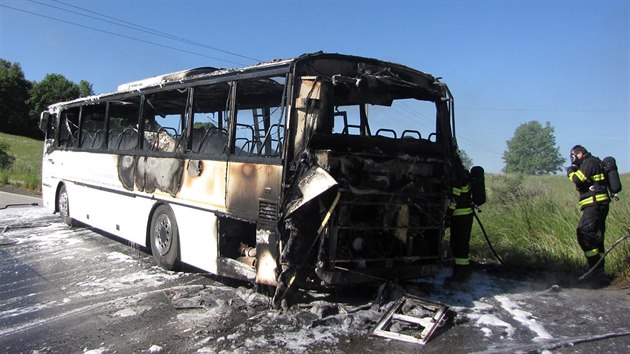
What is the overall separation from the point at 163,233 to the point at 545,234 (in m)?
6.41

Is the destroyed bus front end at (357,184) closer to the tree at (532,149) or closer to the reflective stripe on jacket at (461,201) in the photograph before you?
the reflective stripe on jacket at (461,201)

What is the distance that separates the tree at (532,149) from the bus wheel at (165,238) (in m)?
73.9

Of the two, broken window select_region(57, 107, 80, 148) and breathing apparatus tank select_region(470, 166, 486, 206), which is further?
broken window select_region(57, 107, 80, 148)

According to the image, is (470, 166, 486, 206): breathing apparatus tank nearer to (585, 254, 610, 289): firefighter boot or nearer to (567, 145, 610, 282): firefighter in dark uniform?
(567, 145, 610, 282): firefighter in dark uniform

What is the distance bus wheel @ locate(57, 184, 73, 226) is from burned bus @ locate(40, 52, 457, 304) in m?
3.78

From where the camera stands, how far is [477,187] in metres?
7.00

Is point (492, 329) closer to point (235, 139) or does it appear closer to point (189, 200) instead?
point (235, 139)

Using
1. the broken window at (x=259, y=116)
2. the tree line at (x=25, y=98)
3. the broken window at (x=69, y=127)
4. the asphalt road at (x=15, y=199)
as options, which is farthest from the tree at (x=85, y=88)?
the broken window at (x=259, y=116)

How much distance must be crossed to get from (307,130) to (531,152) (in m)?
82.9

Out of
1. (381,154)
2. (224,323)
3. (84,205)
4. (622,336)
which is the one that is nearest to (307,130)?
(381,154)

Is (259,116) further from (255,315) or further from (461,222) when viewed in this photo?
(461,222)

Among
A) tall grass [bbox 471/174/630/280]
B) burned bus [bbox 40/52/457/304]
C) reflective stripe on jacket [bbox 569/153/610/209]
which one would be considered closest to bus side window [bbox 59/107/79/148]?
burned bus [bbox 40/52/457/304]

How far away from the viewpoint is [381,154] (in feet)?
17.9

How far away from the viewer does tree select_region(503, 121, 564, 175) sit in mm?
74488
